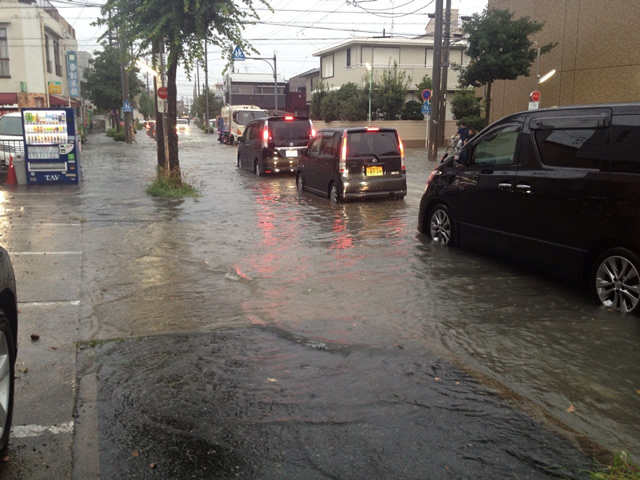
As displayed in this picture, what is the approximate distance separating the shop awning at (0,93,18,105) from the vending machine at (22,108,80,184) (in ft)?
81.0

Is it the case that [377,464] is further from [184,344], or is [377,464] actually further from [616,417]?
[184,344]

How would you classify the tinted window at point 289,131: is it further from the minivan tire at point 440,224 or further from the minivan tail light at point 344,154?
the minivan tire at point 440,224

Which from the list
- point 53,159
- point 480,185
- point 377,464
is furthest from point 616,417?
point 53,159

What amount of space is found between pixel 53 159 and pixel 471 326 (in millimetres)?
13911

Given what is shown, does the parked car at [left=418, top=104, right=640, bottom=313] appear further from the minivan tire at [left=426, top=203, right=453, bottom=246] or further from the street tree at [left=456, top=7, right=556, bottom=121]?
the street tree at [left=456, top=7, right=556, bottom=121]

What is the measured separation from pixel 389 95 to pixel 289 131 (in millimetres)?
21710

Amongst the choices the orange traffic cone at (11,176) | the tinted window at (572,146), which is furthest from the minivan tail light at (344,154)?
the orange traffic cone at (11,176)

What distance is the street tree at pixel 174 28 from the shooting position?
46.9 ft

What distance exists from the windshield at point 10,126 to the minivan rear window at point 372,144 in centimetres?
1206

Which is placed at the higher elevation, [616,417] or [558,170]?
[558,170]

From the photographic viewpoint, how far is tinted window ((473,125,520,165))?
7156 mm

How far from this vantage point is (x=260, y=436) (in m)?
3.55

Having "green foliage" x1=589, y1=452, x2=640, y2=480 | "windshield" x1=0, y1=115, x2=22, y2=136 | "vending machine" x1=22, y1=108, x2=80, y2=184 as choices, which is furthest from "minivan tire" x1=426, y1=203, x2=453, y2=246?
"windshield" x1=0, y1=115, x2=22, y2=136

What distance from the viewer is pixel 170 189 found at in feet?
48.6
